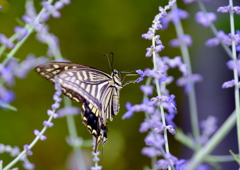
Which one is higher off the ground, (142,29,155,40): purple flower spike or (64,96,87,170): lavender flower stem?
(142,29,155,40): purple flower spike

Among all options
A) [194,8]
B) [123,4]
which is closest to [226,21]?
[194,8]

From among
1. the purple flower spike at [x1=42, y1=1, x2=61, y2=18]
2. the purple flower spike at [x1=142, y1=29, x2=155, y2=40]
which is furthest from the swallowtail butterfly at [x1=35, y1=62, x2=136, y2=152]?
the purple flower spike at [x1=142, y1=29, x2=155, y2=40]

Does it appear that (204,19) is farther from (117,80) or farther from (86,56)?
(86,56)

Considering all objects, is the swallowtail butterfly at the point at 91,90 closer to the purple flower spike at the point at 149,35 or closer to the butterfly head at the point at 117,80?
the butterfly head at the point at 117,80

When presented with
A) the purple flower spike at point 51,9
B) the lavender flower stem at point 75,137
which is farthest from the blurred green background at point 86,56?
the purple flower spike at point 51,9

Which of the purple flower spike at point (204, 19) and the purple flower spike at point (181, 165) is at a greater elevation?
the purple flower spike at point (204, 19)

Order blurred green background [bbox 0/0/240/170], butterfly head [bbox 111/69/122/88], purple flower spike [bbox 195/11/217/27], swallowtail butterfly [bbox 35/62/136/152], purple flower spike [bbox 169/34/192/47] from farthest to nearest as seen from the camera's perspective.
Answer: blurred green background [bbox 0/0/240/170] < butterfly head [bbox 111/69/122/88] < swallowtail butterfly [bbox 35/62/136/152] < purple flower spike [bbox 169/34/192/47] < purple flower spike [bbox 195/11/217/27]

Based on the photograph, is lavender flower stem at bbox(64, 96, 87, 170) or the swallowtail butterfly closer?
lavender flower stem at bbox(64, 96, 87, 170)

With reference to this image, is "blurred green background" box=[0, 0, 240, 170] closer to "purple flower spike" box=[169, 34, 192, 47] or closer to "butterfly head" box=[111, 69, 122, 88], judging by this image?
"butterfly head" box=[111, 69, 122, 88]

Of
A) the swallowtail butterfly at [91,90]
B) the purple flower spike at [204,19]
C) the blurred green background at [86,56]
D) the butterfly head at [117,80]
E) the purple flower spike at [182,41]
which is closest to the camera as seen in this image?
the purple flower spike at [204,19]
